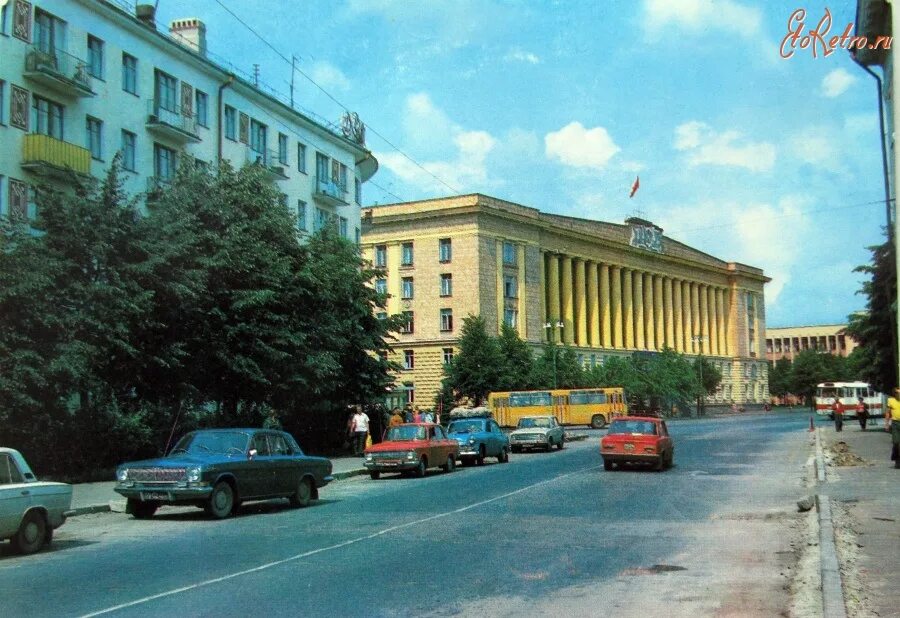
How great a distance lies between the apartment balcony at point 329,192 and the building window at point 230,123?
7.60 meters

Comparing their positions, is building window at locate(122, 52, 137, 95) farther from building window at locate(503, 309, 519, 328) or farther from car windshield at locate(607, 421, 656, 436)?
building window at locate(503, 309, 519, 328)

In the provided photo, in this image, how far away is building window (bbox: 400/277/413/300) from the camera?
8706cm

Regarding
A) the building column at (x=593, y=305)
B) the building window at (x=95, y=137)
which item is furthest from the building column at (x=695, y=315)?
the building window at (x=95, y=137)

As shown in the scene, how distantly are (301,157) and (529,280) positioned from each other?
40.8 meters

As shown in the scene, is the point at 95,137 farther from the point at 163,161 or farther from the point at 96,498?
the point at 96,498

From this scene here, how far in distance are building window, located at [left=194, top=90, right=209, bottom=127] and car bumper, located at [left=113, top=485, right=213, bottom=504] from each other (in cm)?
2903

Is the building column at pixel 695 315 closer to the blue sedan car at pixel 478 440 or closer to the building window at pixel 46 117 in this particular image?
the blue sedan car at pixel 478 440

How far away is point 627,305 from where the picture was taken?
10750cm

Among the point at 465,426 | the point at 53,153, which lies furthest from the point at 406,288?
the point at 465,426

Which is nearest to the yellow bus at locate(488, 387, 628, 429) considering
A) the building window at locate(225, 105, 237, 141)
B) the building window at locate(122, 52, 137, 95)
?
the building window at locate(225, 105, 237, 141)

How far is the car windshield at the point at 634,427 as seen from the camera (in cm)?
2714

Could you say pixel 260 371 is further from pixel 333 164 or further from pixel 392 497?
pixel 333 164

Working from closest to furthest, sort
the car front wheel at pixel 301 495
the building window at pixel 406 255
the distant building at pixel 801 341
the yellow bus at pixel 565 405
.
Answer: the car front wheel at pixel 301 495 → the yellow bus at pixel 565 405 → the building window at pixel 406 255 → the distant building at pixel 801 341

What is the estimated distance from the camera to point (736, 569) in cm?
1089
